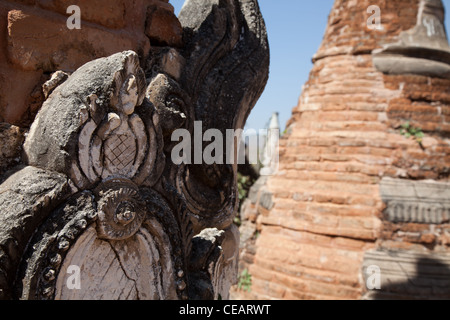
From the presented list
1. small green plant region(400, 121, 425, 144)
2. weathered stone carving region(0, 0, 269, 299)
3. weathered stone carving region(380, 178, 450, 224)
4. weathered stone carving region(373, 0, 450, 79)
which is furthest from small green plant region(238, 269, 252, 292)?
weathered stone carving region(0, 0, 269, 299)

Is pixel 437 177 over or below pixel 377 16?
below

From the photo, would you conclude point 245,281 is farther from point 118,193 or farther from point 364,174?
point 118,193

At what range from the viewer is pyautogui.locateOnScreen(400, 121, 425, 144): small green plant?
6.11m

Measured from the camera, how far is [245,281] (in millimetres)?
6508

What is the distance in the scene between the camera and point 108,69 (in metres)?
1.48

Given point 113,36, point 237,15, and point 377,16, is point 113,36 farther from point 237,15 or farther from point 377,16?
point 377,16

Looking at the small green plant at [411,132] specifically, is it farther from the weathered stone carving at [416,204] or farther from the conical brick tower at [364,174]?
the weathered stone carving at [416,204]

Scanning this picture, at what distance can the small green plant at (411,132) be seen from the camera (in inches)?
241

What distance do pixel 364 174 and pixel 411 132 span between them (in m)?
0.81

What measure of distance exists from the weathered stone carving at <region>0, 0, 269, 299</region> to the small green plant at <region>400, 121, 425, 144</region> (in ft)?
15.1

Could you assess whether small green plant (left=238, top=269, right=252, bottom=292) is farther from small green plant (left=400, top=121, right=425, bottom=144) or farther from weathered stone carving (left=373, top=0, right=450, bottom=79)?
weathered stone carving (left=373, top=0, right=450, bottom=79)

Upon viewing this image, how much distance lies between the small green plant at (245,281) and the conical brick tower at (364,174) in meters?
0.06

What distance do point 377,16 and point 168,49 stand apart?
5.24m
